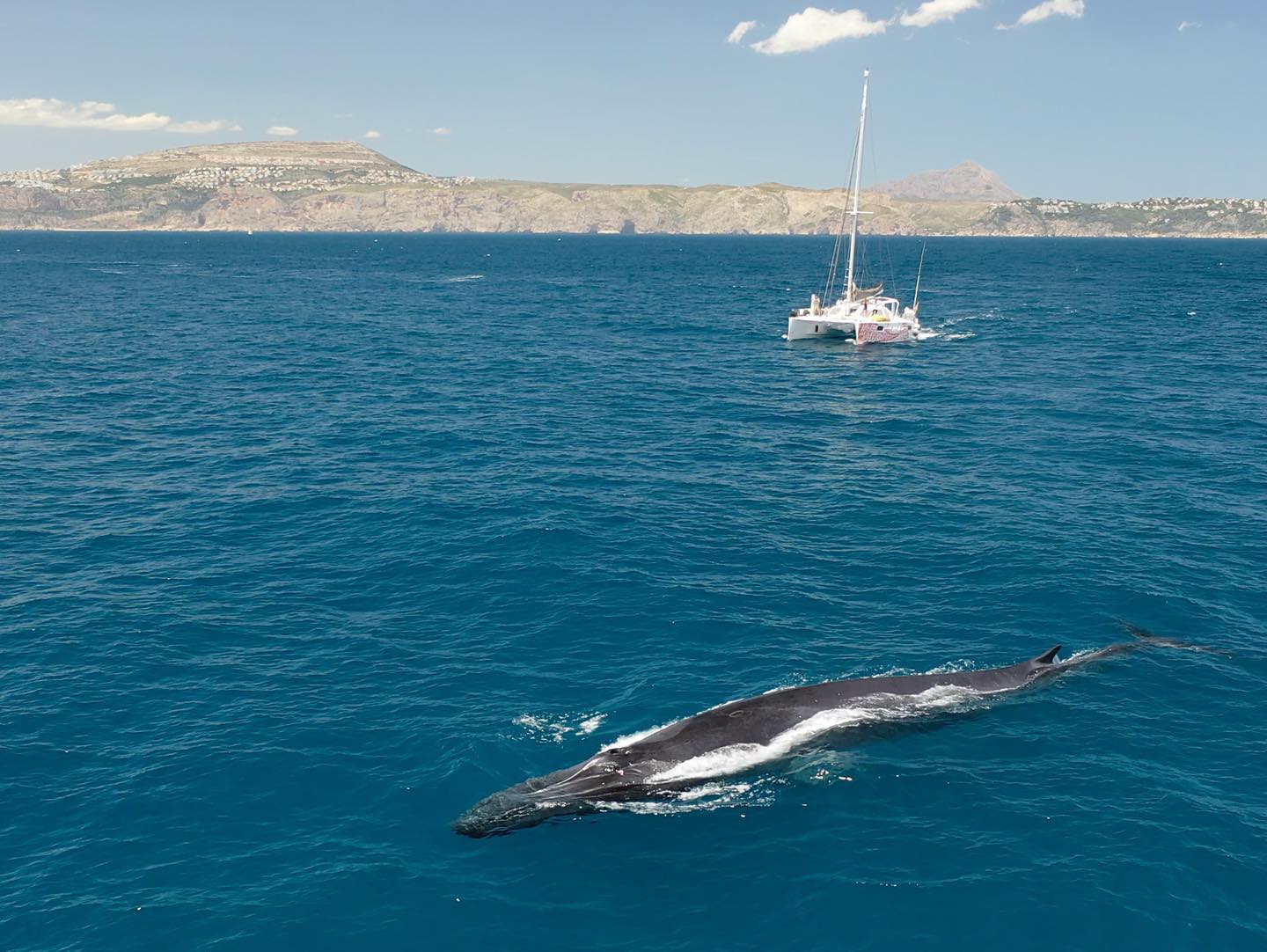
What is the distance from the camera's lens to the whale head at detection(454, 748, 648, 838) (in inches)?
963

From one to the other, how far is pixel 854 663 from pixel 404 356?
74236mm

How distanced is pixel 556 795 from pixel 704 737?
494 cm

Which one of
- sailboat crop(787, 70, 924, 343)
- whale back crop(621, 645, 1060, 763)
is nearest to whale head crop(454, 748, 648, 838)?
whale back crop(621, 645, 1060, 763)

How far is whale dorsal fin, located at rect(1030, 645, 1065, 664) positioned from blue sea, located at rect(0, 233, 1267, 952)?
3.76 feet

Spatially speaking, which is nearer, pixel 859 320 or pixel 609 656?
pixel 609 656

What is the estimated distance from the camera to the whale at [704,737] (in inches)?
978

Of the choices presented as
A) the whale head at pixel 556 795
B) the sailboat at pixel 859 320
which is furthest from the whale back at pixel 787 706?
the sailboat at pixel 859 320

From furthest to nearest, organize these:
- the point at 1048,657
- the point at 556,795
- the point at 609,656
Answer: the point at 609,656, the point at 1048,657, the point at 556,795

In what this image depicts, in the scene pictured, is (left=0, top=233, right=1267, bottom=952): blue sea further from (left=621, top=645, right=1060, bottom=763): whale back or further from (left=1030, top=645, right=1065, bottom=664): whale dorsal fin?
(left=1030, top=645, right=1065, bottom=664): whale dorsal fin

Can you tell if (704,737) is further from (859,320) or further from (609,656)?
(859,320)

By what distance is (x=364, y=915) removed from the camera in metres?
21.7

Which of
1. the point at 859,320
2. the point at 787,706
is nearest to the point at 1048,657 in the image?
the point at 787,706

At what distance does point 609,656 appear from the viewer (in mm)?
34000

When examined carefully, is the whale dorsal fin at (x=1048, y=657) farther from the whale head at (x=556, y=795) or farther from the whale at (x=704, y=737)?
the whale head at (x=556, y=795)
